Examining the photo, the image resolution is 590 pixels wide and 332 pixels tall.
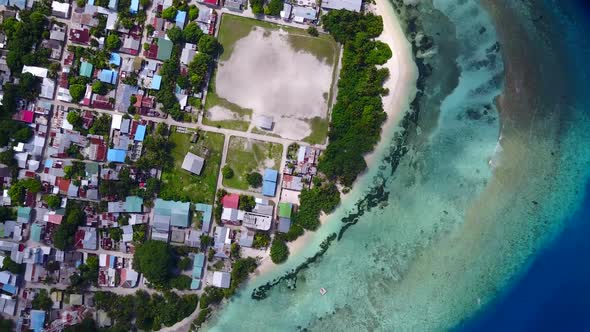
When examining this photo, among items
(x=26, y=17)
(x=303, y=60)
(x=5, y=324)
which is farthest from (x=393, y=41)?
(x=5, y=324)

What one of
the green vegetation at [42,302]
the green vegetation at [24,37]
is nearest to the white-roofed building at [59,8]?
the green vegetation at [24,37]

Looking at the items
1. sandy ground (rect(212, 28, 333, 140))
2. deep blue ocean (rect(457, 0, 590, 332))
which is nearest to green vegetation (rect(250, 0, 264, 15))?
sandy ground (rect(212, 28, 333, 140))

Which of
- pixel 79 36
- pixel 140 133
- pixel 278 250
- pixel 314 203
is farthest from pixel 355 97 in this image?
pixel 79 36

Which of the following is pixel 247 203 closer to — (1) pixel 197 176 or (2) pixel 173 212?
(1) pixel 197 176

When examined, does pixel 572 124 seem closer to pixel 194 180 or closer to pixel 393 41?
pixel 393 41

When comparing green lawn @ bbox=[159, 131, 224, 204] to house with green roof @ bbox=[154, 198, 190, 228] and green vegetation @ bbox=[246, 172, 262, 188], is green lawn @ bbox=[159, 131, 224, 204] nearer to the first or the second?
house with green roof @ bbox=[154, 198, 190, 228]

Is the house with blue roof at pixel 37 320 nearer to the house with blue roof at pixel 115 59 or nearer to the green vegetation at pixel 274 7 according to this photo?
the house with blue roof at pixel 115 59

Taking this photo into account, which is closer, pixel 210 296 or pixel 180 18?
pixel 210 296
